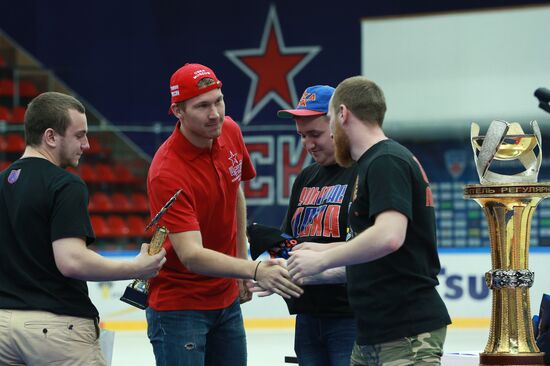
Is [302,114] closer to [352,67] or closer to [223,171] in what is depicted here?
[223,171]

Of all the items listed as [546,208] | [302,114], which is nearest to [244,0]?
[546,208]

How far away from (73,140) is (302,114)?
852mm

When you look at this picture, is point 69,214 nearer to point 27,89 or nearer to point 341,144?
point 341,144

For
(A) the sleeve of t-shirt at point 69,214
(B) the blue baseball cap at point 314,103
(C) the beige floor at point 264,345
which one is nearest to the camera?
(A) the sleeve of t-shirt at point 69,214

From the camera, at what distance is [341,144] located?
3.01m

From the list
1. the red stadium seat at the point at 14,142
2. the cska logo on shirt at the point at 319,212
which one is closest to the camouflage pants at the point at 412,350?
the cska logo on shirt at the point at 319,212

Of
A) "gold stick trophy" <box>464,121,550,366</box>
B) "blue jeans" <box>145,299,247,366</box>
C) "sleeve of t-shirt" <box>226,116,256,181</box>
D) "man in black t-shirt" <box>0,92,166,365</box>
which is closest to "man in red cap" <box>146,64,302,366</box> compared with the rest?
"blue jeans" <box>145,299,247,366</box>

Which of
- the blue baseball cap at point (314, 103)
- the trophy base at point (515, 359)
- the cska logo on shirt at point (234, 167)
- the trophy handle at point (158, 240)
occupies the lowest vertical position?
the trophy base at point (515, 359)

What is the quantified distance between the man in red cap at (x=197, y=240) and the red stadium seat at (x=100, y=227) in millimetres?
7275

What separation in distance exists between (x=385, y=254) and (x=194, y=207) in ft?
3.30

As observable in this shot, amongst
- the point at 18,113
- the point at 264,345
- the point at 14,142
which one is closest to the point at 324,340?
the point at 264,345

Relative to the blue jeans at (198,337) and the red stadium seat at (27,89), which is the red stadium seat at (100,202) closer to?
the red stadium seat at (27,89)

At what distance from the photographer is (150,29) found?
14.1 m

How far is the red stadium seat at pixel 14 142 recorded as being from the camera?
10266 mm
